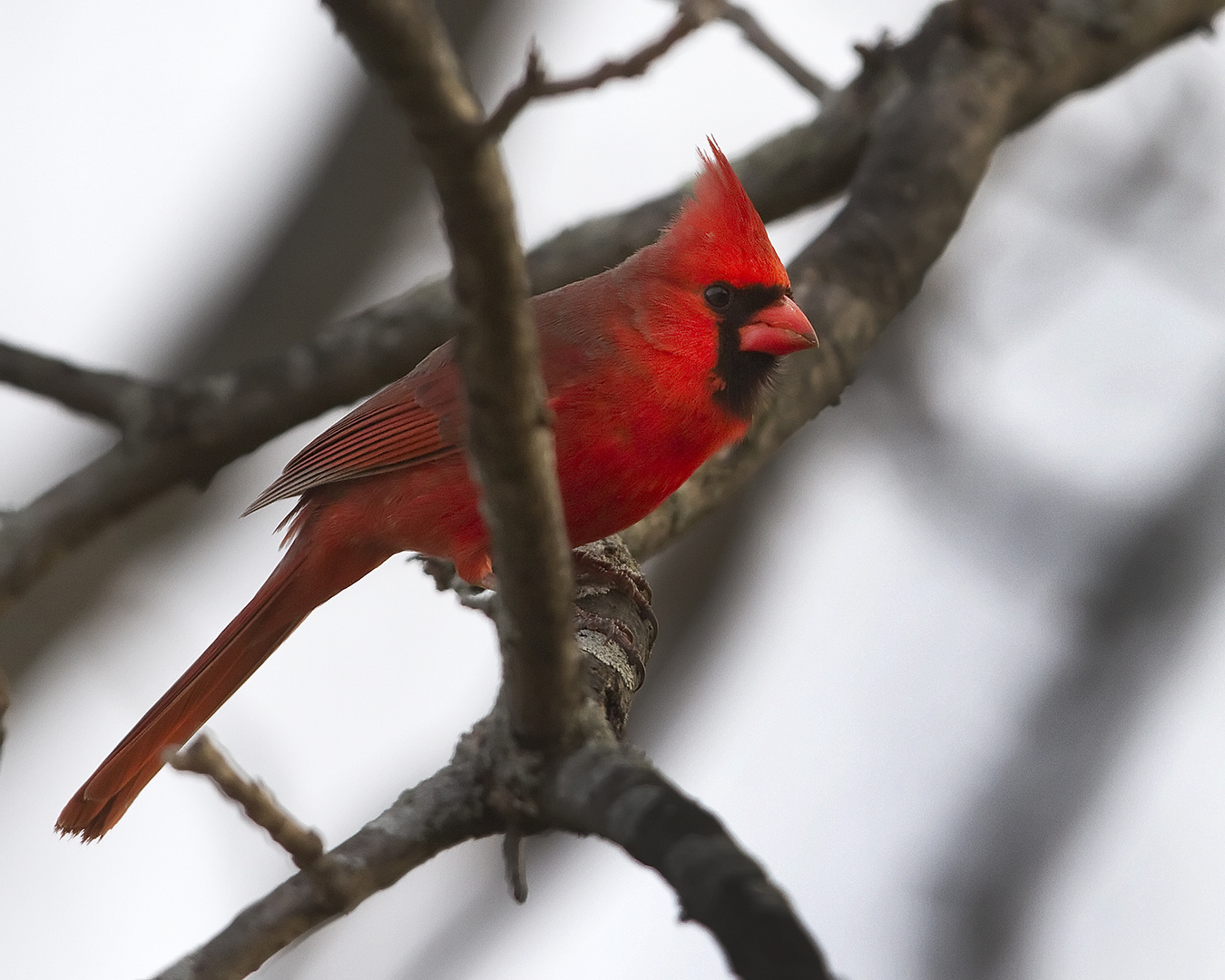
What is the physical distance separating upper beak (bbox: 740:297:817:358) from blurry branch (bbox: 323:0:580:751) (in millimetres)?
1316

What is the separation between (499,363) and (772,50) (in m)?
2.63

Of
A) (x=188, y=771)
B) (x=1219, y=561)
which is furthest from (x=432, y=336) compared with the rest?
(x=1219, y=561)

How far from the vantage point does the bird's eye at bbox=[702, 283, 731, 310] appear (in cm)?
306

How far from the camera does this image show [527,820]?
74.2 inches

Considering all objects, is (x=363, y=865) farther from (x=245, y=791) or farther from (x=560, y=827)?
(x=245, y=791)

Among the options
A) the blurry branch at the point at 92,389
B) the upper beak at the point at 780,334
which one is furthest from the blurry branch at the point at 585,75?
the upper beak at the point at 780,334

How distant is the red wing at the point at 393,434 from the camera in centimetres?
308

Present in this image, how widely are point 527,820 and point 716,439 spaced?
1214 mm

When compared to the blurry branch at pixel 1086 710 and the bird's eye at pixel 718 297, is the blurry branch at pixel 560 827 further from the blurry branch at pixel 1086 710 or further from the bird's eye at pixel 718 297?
the blurry branch at pixel 1086 710

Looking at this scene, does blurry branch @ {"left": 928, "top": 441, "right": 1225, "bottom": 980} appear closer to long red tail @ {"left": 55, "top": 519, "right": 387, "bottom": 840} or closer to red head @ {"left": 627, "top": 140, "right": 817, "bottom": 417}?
red head @ {"left": 627, "top": 140, "right": 817, "bottom": 417}

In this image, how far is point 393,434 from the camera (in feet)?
10.3

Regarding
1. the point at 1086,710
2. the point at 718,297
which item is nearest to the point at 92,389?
the point at 718,297

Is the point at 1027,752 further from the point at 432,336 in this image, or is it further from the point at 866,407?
the point at 432,336

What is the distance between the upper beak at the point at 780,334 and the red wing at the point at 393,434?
2.19 feet
